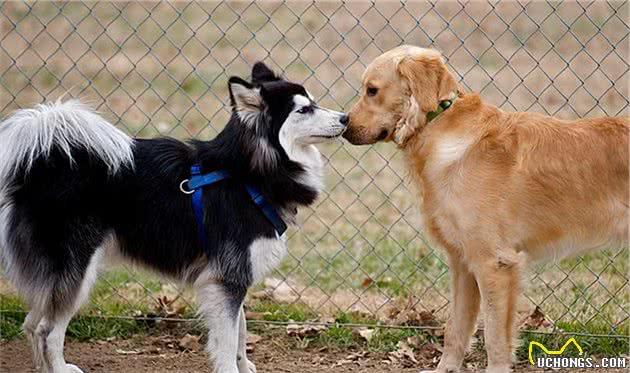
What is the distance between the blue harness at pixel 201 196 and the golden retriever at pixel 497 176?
1.94 feet

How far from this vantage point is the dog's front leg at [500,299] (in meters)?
3.74

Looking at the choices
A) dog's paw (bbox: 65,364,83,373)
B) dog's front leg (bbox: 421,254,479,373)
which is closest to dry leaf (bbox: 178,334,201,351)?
dog's paw (bbox: 65,364,83,373)

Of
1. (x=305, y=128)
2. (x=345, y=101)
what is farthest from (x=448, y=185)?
(x=345, y=101)

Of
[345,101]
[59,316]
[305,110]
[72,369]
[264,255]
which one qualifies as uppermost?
[345,101]

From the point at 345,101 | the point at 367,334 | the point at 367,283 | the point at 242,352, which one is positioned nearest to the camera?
the point at 242,352

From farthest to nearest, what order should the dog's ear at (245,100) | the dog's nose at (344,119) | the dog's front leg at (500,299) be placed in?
the dog's nose at (344,119) → the dog's ear at (245,100) → the dog's front leg at (500,299)

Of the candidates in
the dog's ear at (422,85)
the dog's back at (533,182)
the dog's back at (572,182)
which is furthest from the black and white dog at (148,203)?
the dog's back at (572,182)

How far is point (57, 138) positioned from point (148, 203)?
47cm

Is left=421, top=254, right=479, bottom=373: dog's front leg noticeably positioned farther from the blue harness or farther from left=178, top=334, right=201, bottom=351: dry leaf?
left=178, top=334, right=201, bottom=351: dry leaf

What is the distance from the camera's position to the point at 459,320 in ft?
13.5

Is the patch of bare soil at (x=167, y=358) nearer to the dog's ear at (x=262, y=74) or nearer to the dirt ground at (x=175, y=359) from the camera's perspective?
the dirt ground at (x=175, y=359)

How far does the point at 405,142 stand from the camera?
3982 millimetres

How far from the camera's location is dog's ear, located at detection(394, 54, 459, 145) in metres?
3.88

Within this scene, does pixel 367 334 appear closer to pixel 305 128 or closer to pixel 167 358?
pixel 167 358
